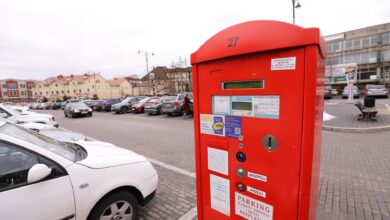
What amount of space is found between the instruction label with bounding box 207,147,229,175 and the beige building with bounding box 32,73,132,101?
7467 centimetres

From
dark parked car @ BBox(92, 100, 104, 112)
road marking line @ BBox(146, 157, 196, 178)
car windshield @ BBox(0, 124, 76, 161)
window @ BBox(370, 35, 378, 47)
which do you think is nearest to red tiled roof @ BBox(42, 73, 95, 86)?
dark parked car @ BBox(92, 100, 104, 112)

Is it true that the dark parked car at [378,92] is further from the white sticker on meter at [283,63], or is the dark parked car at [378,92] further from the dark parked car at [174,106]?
A: the white sticker on meter at [283,63]

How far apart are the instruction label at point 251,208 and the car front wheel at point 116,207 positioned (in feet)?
4.68

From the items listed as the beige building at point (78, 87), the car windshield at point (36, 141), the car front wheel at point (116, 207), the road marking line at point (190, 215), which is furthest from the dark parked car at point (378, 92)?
the beige building at point (78, 87)

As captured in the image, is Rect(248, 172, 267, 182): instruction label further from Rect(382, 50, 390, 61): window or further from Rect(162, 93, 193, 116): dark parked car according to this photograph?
Rect(382, 50, 390, 61): window

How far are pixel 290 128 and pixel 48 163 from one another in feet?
7.50

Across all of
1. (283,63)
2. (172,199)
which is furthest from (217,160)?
(172,199)

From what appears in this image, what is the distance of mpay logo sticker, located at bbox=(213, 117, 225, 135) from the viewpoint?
1671 mm

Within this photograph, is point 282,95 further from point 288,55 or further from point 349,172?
point 349,172

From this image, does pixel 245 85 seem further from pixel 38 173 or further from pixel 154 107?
pixel 154 107

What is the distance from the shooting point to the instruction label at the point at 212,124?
1.67m

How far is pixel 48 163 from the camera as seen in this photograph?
1936mm

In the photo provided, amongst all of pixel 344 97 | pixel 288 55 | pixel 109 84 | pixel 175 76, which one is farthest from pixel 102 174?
pixel 109 84

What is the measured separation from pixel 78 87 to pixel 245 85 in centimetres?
8142
